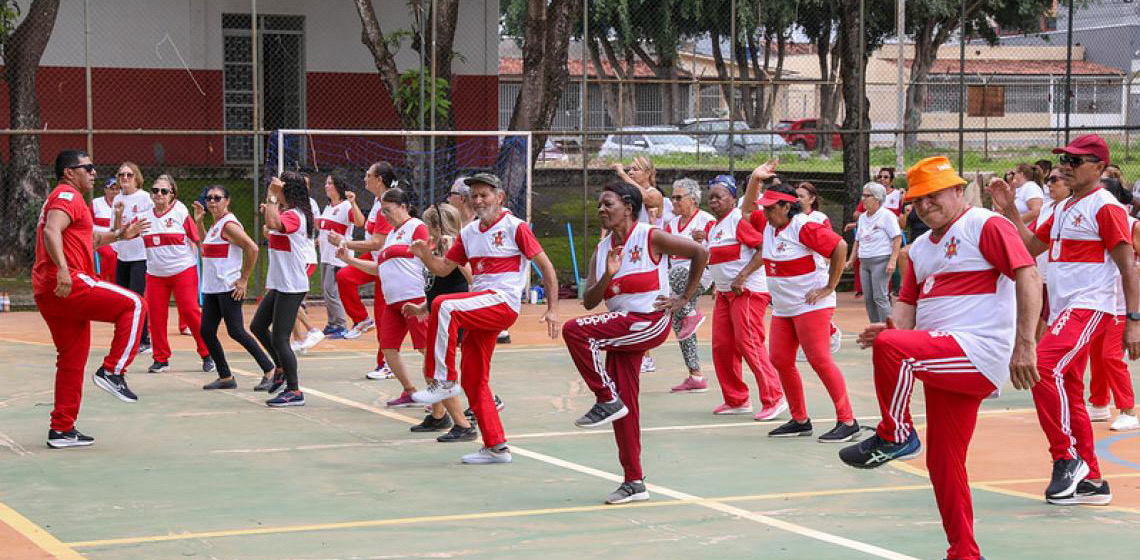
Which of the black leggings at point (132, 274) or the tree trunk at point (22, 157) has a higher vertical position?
the tree trunk at point (22, 157)

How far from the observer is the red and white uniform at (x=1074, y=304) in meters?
8.66

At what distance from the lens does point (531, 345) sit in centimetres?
1692

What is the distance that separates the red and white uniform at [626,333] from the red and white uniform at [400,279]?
9.84 ft

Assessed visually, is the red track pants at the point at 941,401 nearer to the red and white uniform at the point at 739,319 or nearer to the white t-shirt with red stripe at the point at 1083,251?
the white t-shirt with red stripe at the point at 1083,251

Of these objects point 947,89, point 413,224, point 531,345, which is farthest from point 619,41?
point 413,224

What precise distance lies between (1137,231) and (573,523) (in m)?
5.11

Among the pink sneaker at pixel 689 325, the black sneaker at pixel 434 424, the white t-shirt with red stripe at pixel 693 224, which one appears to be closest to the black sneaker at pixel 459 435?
the black sneaker at pixel 434 424

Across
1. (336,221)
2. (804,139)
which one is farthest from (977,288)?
(804,139)

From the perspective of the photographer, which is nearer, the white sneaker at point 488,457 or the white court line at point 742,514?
the white court line at point 742,514

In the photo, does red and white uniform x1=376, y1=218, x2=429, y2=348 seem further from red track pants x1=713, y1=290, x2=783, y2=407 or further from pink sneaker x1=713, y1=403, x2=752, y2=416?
pink sneaker x1=713, y1=403, x2=752, y2=416

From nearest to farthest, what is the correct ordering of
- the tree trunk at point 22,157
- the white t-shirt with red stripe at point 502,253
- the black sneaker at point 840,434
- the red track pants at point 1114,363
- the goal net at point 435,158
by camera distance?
the white t-shirt with red stripe at point 502,253, the black sneaker at point 840,434, the red track pants at point 1114,363, the goal net at point 435,158, the tree trunk at point 22,157

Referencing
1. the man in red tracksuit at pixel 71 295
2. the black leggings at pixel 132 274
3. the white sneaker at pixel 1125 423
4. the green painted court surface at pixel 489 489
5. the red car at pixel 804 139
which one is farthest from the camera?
the red car at pixel 804 139

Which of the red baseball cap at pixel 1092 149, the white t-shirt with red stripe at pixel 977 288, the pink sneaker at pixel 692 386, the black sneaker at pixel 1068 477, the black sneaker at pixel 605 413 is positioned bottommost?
the pink sneaker at pixel 692 386

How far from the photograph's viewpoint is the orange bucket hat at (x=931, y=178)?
663 centimetres
